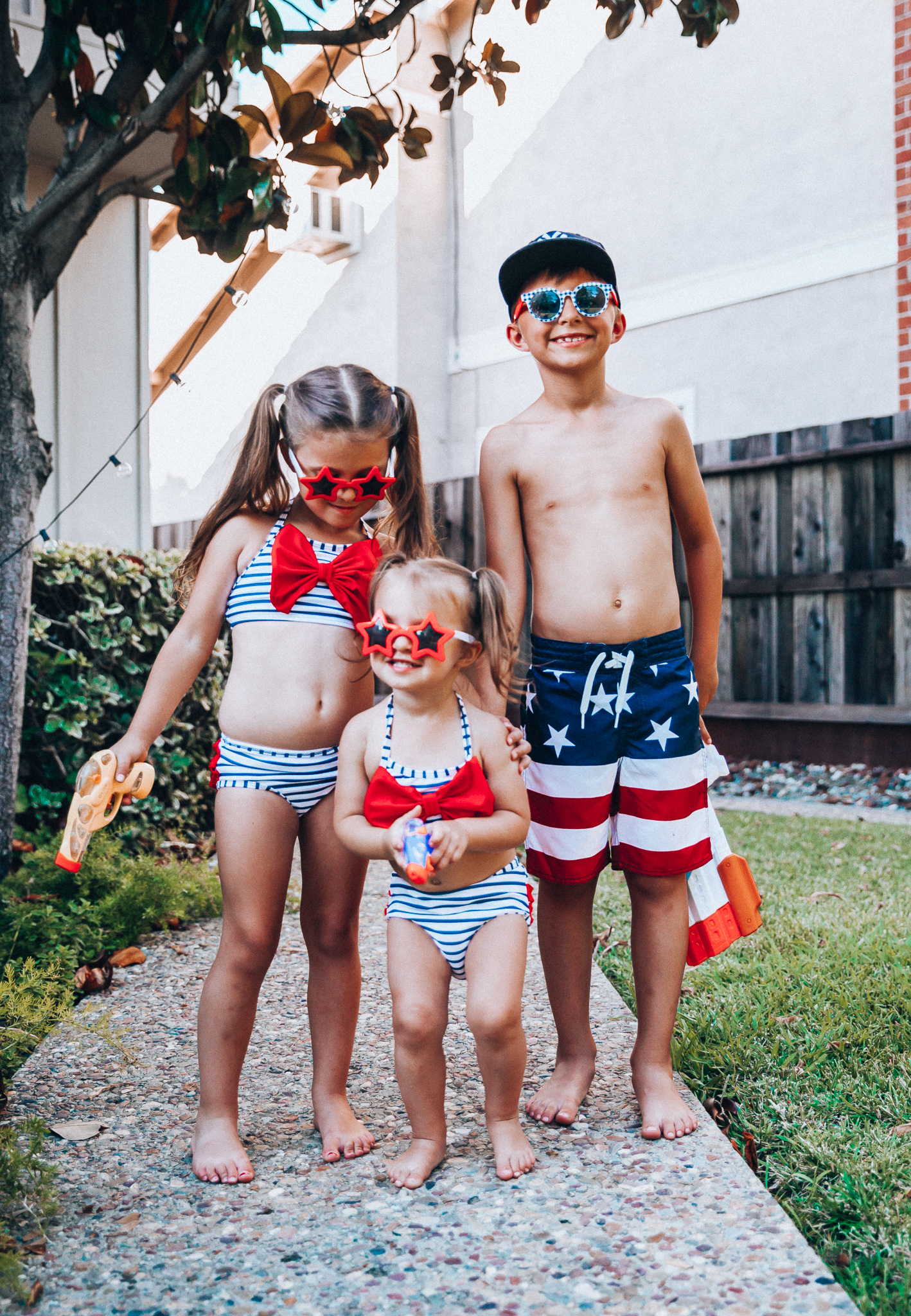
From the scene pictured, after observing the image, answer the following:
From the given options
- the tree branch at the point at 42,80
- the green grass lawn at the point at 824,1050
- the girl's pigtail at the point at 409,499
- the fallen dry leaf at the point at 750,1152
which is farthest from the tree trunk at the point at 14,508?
the fallen dry leaf at the point at 750,1152

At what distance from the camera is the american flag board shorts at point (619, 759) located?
8.07 ft

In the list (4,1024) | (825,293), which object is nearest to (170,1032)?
(4,1024)

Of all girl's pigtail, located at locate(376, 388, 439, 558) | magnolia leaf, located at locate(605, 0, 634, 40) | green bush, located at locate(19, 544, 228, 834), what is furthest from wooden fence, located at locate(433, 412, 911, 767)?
girl's pigtail, located at locate(376, 388, 439, 558)

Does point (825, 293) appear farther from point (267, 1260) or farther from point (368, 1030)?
point (267, 1260)

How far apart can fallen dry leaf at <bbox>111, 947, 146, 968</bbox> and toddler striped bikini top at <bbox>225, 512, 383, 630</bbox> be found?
64.5 inches

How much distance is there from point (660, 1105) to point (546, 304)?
1.79 m

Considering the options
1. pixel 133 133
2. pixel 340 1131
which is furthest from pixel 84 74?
pixel 340 1131

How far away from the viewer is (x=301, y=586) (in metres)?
2.30

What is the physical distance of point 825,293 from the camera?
9188 millimetres

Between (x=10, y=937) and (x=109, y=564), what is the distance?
1850mm

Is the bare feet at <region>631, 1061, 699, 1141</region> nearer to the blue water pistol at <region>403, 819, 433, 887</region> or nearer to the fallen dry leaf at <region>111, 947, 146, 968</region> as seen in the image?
the blue water pistol at <region>403, 819, 433, 887</region>

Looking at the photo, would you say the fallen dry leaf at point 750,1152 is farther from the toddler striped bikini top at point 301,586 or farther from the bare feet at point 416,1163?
the toddler striped bikini top at point 301,586

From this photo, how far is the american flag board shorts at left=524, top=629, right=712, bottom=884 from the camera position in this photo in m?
2.46

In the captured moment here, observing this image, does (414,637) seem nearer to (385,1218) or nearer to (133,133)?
(385,1218)
